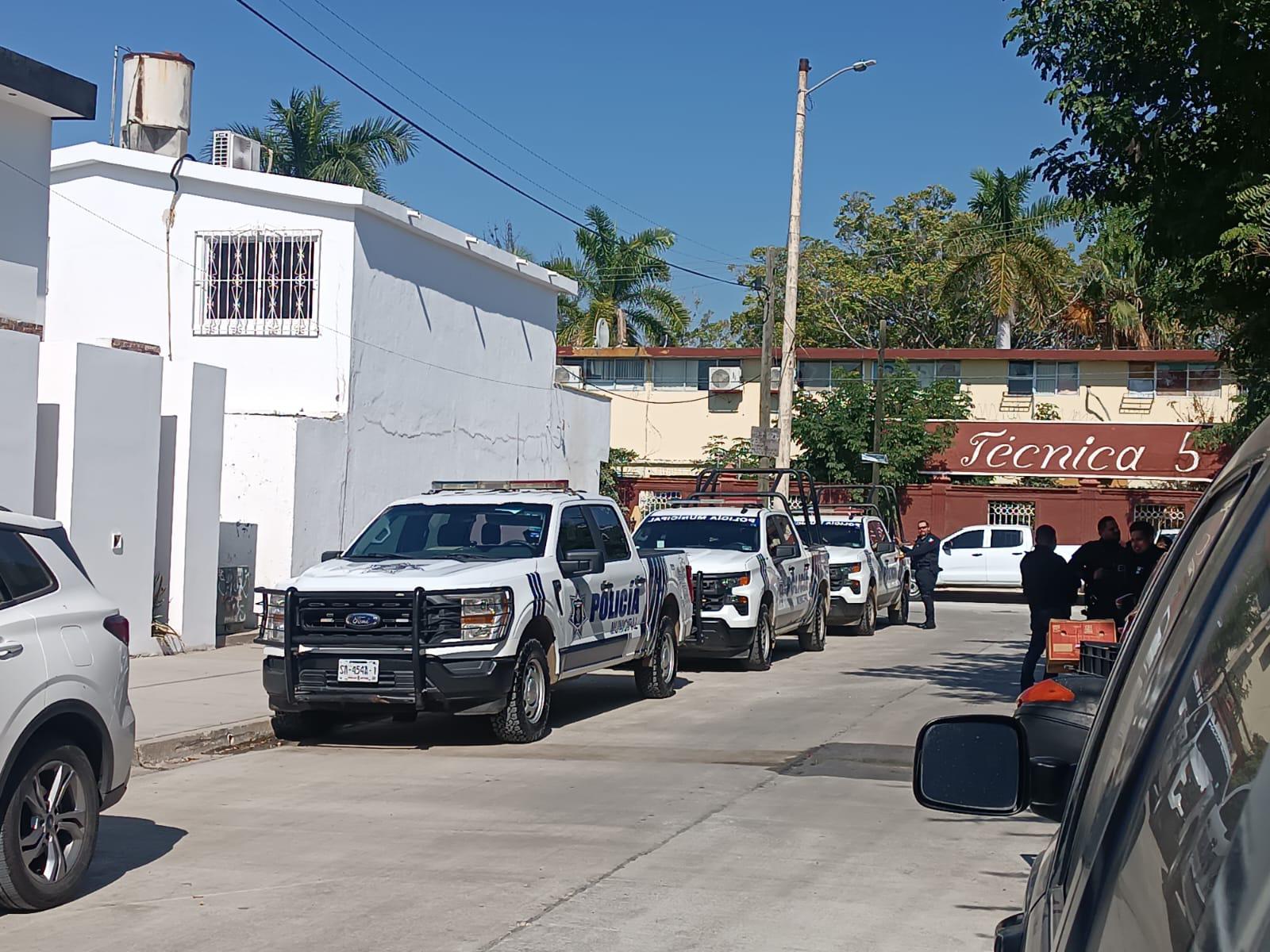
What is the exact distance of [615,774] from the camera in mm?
10773

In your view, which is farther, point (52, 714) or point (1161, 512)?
point (1161, 512)

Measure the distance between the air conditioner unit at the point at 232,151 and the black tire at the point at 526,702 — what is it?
15943 millimetres

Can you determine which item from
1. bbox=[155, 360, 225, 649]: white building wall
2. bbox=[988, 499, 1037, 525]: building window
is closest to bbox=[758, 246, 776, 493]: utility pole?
bbox=[988, 499, 1037, 525]: building window

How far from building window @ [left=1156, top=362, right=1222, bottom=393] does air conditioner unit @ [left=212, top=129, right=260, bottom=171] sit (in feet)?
93.6

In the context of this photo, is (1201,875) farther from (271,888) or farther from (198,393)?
(198,393)

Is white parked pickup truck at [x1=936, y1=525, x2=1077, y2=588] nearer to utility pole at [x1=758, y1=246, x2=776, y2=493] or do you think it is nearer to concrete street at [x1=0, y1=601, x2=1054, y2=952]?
utility pole at [x1=758, y1=246, x2=776, y2=493]

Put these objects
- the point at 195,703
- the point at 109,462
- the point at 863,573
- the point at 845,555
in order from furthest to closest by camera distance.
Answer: the point at 863,573 < the point at 845,555 < the point at 109,462 < the point at 195,703

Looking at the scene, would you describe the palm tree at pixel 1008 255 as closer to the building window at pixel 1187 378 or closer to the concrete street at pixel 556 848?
the building window at pixel 1187 378

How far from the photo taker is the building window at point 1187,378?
143ft

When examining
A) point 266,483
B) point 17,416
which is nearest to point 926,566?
point 266,483

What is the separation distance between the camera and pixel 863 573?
24.5 meters

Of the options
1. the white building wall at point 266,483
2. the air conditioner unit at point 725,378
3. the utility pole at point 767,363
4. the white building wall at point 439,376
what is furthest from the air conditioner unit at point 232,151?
the air conditioner unit at point 725,378

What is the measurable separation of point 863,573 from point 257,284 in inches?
420

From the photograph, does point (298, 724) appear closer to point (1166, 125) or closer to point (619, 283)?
point (1166, 125)
